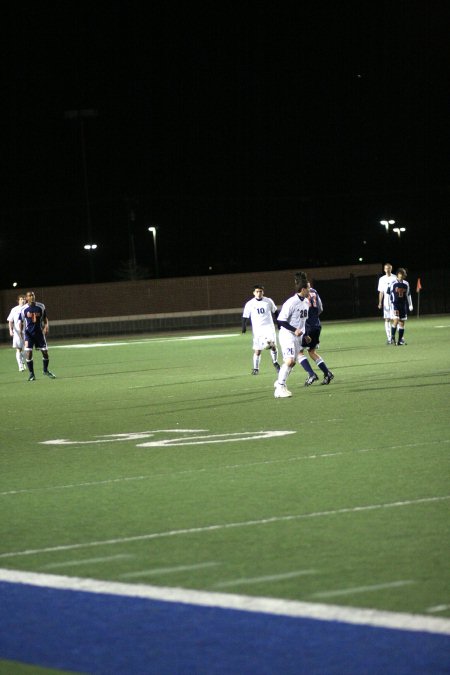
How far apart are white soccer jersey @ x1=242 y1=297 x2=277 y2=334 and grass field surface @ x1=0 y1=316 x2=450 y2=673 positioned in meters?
3.69

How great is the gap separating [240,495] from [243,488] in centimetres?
36

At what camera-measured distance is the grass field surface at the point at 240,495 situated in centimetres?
680

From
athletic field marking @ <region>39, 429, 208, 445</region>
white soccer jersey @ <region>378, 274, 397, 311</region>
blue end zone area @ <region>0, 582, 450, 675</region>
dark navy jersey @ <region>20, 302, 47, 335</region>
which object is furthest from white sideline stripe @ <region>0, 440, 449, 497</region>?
white soccer jersey @ <region>378, 274, 397, 311</region>

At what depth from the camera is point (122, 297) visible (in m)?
64.8

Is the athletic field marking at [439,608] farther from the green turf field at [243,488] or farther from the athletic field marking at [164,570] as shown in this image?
the athletic field marking at [164,570]

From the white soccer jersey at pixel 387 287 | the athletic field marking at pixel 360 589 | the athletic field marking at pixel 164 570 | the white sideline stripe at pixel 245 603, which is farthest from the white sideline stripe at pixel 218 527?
the white soccer jersey at pixel 387 287

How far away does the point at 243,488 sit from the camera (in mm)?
10438

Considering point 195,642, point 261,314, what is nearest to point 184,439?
point 195,642

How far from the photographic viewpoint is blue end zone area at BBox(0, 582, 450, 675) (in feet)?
17.0

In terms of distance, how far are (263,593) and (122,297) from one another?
192 feet

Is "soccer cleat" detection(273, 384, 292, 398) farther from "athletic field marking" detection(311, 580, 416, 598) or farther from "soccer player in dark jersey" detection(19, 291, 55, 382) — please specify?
"athletic field marking" detection(311, 580, 416, 598)

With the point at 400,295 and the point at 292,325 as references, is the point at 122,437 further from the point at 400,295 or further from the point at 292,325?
the point at 400,295

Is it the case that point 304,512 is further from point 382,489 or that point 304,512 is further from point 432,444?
point 432,444

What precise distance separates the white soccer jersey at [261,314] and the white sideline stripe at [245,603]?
61.6 feet
